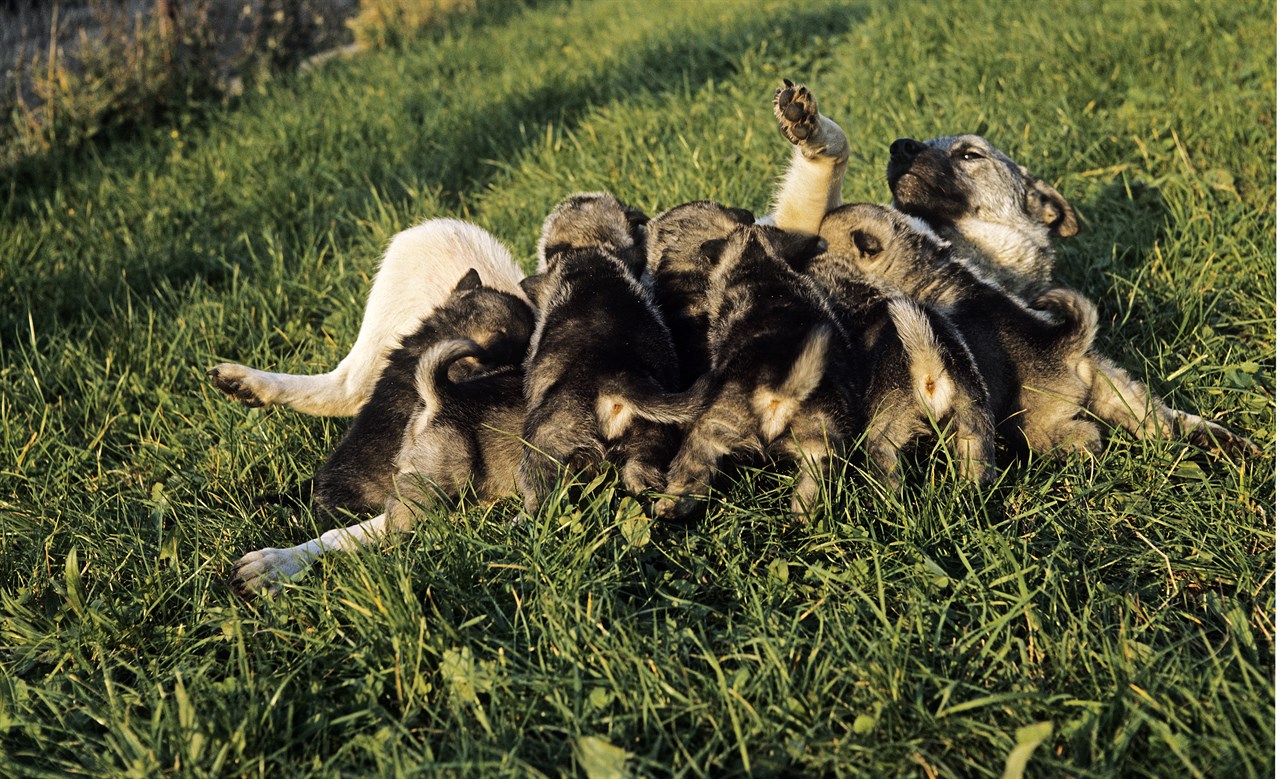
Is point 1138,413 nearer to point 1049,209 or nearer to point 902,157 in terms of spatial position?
point 1049,209

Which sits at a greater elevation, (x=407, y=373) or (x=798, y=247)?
(x=798, y=247)

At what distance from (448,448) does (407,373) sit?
0.59 meters

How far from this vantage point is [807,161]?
4504 millimetres

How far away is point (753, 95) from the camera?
7.78 m

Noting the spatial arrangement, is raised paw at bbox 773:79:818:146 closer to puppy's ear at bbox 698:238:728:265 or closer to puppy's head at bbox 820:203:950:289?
puppy's head at bbox 820:203:950:289

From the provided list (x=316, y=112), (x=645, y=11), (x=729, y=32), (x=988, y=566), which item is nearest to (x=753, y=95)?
(x=729, y=32)

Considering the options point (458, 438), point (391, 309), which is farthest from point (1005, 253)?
point (391, 309)

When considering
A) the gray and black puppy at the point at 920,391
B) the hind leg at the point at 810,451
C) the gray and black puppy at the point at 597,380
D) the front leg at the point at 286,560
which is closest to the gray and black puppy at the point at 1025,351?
the gray and black puppy at the point at 920,391

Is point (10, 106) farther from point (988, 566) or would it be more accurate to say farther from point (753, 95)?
point (988, 566)

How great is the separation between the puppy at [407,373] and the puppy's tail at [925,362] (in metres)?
1.48

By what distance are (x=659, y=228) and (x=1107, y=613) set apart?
234cm

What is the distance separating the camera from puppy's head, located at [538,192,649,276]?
443cm

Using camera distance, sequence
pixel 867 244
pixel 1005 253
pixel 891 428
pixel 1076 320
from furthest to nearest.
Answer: pixel 1005 253, pixel 867 244, pixel 1076 320, pixel 891 428

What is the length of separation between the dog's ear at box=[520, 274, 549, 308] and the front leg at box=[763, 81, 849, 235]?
3.61ft
